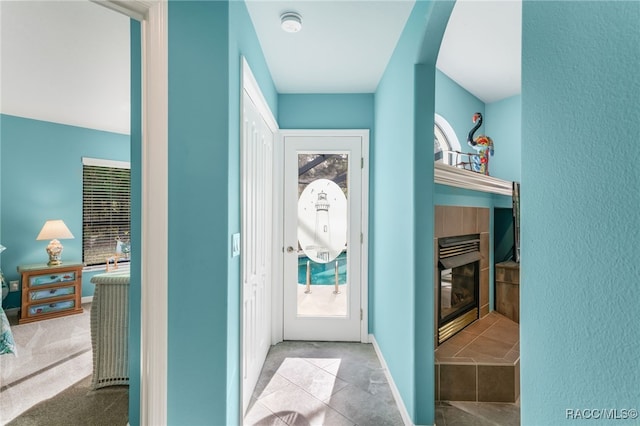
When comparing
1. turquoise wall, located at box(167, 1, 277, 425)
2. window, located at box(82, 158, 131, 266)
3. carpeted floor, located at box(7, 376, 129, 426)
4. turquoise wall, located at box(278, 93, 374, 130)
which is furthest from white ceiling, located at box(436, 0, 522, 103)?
window, located at box(82, 158, 131, 266)

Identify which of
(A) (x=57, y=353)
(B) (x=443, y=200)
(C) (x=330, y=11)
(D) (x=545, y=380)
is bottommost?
(A) (x=57, y=353)

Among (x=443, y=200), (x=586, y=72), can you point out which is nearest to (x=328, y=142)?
(x=443, y=200)

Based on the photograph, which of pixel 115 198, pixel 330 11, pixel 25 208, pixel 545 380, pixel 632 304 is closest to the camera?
pixel 632 304

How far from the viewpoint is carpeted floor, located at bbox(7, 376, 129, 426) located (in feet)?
6.24

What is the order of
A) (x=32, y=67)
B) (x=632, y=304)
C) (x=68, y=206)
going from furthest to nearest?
(x=68, y=206) < (x=32, y=67) < (x=632, y=304)

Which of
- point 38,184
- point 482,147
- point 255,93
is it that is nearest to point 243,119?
point 255,93

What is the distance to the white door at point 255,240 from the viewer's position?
1.92 metres

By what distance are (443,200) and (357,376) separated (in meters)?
1.51

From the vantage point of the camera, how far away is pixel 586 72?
57 cm

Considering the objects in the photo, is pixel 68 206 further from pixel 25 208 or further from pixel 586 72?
pixel 586 72

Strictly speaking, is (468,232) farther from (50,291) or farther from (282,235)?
(50,291)

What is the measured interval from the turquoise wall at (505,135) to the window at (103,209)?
15.9 ft

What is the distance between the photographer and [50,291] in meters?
3.86

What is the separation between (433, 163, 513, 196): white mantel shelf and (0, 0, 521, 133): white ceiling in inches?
38.2
